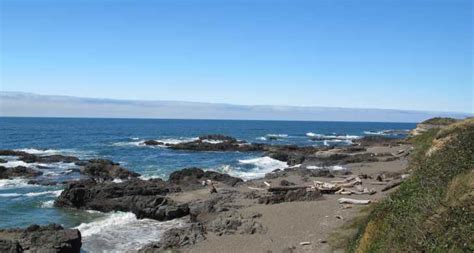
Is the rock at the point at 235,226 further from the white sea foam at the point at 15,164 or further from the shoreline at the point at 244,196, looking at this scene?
the white sea foam at the point at 15,164

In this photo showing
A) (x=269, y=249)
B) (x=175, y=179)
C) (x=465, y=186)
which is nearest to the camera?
(x=465, y=186)

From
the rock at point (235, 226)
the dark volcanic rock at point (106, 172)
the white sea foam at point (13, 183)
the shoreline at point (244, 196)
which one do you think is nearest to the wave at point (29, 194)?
the white sea foam at point (13, 183)

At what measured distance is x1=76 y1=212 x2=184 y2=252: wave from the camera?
20.0 meters

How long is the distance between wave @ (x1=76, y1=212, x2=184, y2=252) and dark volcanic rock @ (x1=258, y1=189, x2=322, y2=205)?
17.5ft

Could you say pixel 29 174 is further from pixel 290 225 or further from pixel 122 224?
pixel 290 225

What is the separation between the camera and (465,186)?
1073 centimetres

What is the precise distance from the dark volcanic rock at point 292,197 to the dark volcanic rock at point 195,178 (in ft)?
27.7

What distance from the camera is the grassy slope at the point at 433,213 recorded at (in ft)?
29.3

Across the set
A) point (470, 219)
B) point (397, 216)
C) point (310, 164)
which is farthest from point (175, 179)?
point (470, 219)

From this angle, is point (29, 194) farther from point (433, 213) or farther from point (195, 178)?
point (433, 213)

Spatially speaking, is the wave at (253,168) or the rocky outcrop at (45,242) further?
the wave at (253,168)

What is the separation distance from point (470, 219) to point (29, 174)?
40319mm

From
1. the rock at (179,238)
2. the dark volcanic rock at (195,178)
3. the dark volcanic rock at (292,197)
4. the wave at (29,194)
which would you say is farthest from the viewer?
the dark volcanic rock at (195,178)

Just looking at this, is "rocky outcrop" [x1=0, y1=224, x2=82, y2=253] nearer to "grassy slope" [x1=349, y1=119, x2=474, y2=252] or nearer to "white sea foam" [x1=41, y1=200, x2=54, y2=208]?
"white sea foam" [x1=41, y1=200, x2=54, y2=208]
